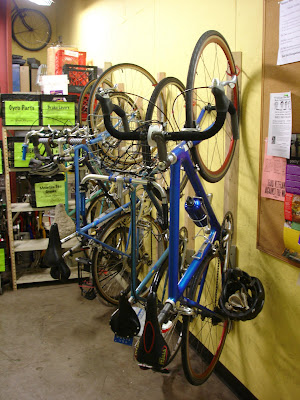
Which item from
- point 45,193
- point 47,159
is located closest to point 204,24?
point 47,159

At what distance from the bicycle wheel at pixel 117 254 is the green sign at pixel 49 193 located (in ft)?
2.86

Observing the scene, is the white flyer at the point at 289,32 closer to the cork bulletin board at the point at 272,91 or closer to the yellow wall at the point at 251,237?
the cork bulletin board at the point at 272,91

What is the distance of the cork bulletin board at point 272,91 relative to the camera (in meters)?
1.48

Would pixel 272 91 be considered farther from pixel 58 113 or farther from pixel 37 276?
pixel 37 276

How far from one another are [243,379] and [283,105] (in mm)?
1381

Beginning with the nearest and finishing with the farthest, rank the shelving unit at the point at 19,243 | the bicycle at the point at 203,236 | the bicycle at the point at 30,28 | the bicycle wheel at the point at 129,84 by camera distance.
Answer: the bicycle at the point at 203,236 → the bicycle wheel at the point at 129,84 → the shelving unit at the point at 19,243 → the bicycle at the point at 30,28

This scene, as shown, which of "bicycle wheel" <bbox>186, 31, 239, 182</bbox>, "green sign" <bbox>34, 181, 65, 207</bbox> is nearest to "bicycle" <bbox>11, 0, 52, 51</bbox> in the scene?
"green sign" <bbox>34, 181, 65, 207</bbox>

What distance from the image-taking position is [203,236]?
175 centimetres

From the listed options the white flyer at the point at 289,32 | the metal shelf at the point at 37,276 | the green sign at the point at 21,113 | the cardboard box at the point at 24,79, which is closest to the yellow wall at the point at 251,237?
the white flyer at the point at 289,32

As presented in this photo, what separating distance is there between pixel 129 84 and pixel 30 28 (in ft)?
12.2

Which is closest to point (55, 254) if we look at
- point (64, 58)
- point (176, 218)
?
point (176, 218)

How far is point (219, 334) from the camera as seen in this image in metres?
2.15

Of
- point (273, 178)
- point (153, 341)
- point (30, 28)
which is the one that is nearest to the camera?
point (153, 341)

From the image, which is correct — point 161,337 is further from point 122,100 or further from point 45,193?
point 45,193
